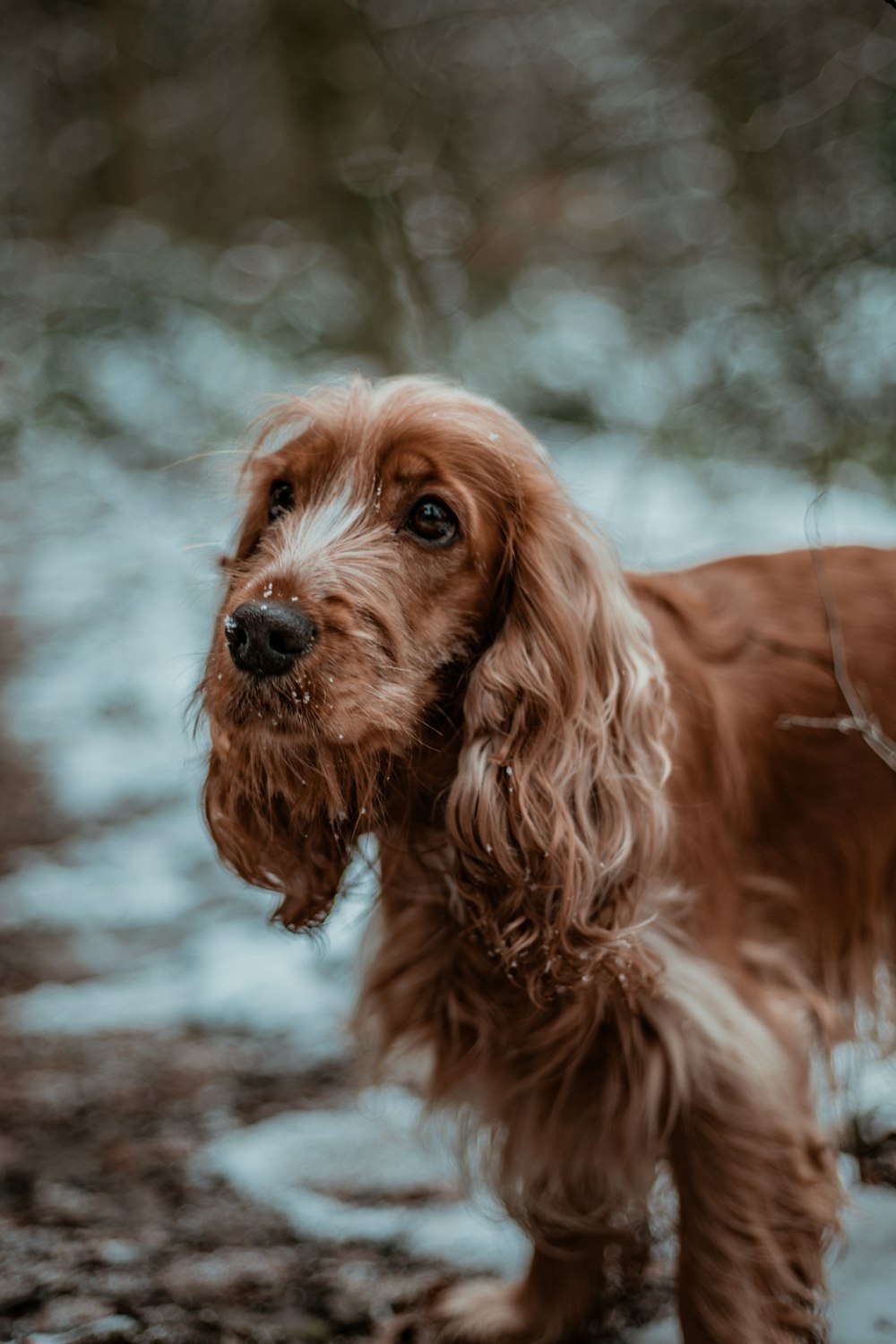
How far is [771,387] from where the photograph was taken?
16.6ft

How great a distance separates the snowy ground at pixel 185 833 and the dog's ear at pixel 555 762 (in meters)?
0.36

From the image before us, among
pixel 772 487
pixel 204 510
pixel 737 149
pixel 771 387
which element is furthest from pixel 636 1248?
pixel 204 510

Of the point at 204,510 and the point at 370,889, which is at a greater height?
the point at 204,510

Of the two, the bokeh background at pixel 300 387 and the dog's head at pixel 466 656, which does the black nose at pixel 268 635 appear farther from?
the bokeh background at pixel 300 387

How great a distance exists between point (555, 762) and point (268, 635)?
0.60 m

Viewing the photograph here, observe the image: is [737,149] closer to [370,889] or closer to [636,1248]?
[370,889]

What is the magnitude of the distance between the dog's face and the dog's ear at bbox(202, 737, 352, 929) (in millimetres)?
274

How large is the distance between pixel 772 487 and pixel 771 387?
3.63 feet

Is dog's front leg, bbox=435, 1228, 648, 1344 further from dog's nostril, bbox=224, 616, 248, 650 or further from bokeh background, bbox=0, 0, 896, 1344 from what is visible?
dog's nostril, bbox=224, 616, 248, 650

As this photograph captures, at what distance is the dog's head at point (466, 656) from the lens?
2.12m

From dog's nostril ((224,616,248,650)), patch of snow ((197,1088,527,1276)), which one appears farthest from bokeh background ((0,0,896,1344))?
dog's nostril ((224,616,248,650))

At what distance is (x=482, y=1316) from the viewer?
266 cm

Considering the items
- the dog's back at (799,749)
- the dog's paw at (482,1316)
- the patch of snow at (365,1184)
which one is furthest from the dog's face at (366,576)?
the dog's paw at (482,1316)

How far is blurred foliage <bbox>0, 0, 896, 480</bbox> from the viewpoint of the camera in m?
4.88
